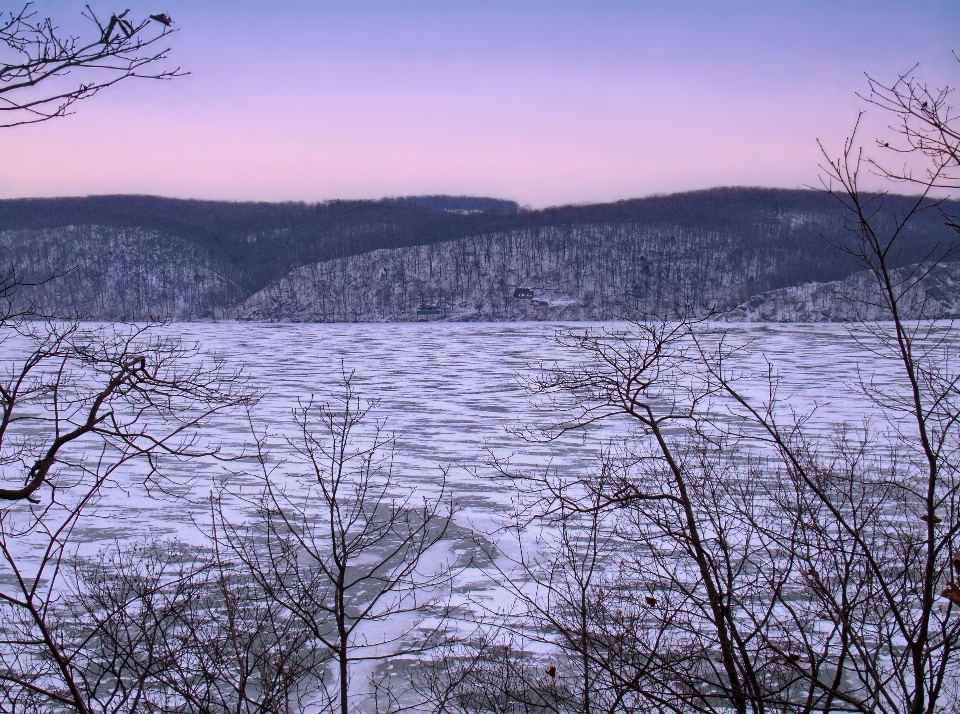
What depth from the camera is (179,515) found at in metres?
11.3

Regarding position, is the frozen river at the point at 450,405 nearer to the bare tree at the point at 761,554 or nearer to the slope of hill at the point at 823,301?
the bare tree at the point at 761,554

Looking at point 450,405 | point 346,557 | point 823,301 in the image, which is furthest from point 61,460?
point 823,301

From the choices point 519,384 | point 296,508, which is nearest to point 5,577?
point 296,508

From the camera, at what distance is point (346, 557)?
470 centimetres

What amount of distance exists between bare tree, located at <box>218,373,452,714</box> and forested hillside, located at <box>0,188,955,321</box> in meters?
89.0

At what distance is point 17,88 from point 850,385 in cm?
2438

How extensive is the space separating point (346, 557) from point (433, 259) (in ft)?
431

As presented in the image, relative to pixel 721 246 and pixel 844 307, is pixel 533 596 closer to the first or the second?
pixel 844 307

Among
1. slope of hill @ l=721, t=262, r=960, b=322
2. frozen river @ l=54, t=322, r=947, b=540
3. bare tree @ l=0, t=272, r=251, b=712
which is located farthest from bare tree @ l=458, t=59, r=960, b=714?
slope of hill @ l=721, t=262, r=960, b=322

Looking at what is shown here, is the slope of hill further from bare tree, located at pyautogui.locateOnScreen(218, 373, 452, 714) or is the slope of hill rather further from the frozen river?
bare tree, located at pyautogui.locateOnScreen(218, 373, 452, 714)

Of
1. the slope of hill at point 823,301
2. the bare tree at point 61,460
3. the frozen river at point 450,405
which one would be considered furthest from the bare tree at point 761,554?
the slope of hill at point 823,301

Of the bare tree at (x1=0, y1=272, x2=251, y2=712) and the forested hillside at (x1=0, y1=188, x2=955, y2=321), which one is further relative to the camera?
the forested hillside at (x1=0, y1=188, x2=955, y2=321)

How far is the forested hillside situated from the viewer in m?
116

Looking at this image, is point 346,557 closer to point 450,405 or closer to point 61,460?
point 61,460
